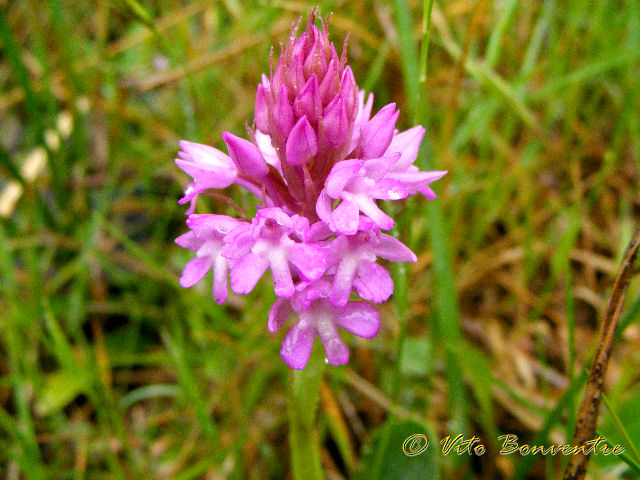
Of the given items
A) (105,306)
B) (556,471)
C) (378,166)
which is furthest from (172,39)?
(556,471)

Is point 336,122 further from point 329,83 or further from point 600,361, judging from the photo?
point 600,361

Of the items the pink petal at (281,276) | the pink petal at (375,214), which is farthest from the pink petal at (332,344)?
the pink petal at (375,214)

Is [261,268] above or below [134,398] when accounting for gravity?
above

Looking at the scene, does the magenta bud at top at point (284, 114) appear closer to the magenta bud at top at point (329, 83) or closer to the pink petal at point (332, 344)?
the magenta bud at top at point (329, 83)

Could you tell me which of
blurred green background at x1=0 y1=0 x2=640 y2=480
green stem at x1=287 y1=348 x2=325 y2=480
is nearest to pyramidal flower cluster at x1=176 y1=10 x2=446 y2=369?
green stem at x1=287 y1=348 x2=325 y2=480

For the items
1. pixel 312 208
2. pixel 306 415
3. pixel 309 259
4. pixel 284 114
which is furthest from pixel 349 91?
pixel 306 415

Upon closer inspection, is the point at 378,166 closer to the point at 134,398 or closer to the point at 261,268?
the point at 261,268
